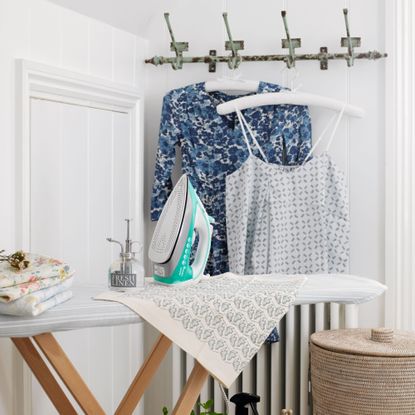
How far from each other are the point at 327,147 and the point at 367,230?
323mm

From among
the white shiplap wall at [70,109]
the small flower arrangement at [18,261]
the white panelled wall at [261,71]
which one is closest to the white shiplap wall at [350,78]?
the white panelled wall at [261,71]

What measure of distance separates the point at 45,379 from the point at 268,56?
1.38 m

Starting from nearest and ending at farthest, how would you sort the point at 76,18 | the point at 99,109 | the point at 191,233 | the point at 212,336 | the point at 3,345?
the point at 212,336, the point at 191,233, the point at 3,345, the point at 76,18, the point at 99,109

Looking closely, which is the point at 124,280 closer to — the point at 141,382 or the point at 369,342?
the point at 141,382

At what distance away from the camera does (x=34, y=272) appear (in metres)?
1.78

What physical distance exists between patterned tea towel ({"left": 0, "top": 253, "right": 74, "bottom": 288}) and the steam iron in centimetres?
24

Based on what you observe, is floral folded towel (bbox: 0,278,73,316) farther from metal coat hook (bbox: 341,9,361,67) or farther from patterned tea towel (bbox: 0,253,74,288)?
metal coat hook (bbox: 341,9,361,67)

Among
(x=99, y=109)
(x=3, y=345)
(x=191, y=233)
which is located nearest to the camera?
(x=191, y=233)

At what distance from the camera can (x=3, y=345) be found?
2223 millimetres

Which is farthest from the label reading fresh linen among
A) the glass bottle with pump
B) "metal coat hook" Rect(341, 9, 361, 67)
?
"metal coat hook" Rect(341, 9, 361, 67)

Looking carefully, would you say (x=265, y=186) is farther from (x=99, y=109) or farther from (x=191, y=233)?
(x=191, y=233)

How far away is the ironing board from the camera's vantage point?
1688mm

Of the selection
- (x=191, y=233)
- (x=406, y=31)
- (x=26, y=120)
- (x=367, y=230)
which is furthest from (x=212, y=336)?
(x=406, y=31)

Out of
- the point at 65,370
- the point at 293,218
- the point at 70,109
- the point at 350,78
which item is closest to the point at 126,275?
the point at 65,370
